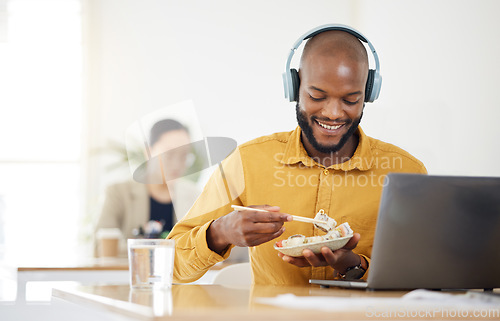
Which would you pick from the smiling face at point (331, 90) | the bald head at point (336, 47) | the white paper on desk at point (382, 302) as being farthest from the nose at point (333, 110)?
the white paper on desk at point (382, 302)

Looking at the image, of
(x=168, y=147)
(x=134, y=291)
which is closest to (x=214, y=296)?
(x=134, y=291)

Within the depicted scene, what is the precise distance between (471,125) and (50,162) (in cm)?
393

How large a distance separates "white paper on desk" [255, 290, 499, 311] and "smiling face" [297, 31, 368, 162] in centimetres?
72

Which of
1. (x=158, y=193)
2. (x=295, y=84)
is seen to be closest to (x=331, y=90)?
(x=295, y=84)

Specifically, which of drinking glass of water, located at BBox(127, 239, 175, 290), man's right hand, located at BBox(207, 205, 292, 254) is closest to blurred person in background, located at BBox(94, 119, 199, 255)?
man's right hand, located at BBox(207, 205, 292, 254)

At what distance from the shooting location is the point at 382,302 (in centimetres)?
96

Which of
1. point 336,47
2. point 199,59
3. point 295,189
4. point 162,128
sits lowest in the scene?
point 295,189

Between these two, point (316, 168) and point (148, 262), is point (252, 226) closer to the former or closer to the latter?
point (148, 262)

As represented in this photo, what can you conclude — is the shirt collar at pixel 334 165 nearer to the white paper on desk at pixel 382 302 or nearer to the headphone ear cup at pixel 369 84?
the headphone ear cup at pixel 369 84

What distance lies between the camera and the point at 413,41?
2998mm

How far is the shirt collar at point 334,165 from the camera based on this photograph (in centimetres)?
173

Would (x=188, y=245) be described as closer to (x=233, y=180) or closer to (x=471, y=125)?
(x=233, y=180)

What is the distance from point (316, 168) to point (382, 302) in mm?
830

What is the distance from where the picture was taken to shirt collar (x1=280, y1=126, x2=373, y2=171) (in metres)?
1.73
